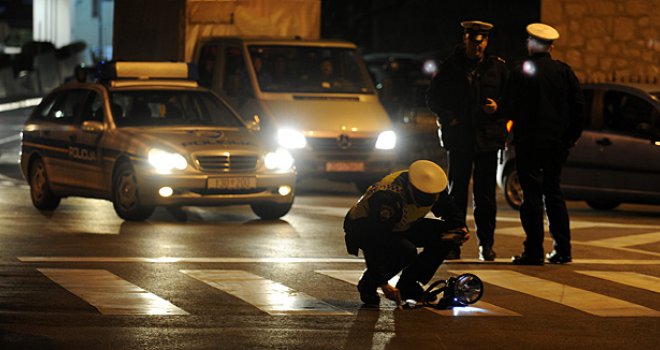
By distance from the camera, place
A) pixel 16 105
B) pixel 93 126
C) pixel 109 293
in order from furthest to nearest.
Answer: pixel 16 105, pixel 93 126, pixel 109 293

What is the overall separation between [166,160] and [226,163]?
1.92ft

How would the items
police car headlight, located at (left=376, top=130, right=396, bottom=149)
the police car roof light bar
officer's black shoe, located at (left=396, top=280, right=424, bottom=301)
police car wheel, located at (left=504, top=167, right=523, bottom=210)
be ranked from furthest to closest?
police car headlight, located at (left=376, top=130, right=396, bottom=149) → police car wheel, located at (left=504, top=167, right=523, bottom=210) → the police car roof light bar → officer's black shoe, located at (left=396, top=280, right=424, bottom=301)

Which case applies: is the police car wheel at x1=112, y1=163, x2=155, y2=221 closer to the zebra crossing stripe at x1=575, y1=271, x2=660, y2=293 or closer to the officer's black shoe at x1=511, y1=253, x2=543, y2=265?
the officer's black shoe at x1=511, y1=253, x2=543, y2=265

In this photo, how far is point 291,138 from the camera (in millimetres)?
20125

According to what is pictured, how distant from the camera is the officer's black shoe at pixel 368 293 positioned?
10.2 meters

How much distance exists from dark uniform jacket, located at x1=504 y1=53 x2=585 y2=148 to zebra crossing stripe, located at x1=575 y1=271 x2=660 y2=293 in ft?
3.40

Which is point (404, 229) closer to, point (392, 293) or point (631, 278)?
point (392, 293)

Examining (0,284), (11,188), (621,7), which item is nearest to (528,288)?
(0,284)

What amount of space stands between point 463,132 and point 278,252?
6.11ft

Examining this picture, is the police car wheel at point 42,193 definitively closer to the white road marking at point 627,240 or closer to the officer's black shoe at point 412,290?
the white road marking at point 627,240

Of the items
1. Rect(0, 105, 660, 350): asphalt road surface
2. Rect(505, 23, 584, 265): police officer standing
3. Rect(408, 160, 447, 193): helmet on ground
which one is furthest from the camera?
Rect(505, 23, 584, 265): police officer standing

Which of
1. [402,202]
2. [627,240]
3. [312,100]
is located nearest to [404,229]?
[402,202]

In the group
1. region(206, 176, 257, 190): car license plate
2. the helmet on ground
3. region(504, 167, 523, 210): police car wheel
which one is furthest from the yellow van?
the helmet on ground

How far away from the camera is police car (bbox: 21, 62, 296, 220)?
52.9 feet
